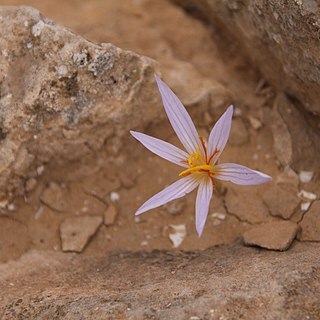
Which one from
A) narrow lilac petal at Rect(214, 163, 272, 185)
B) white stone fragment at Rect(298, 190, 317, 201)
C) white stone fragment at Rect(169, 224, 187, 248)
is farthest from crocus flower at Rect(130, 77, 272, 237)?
white stone fragment at Rect(298, 190, 317, 201)

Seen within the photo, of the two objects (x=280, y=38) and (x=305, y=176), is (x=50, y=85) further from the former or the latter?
(x=305, y=176)

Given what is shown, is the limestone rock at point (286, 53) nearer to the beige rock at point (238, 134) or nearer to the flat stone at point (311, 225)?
the beige rock at point (238, 134)

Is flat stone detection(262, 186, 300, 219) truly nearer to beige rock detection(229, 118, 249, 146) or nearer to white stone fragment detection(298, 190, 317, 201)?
white stone fragment detection(298, 190, 317, 201)

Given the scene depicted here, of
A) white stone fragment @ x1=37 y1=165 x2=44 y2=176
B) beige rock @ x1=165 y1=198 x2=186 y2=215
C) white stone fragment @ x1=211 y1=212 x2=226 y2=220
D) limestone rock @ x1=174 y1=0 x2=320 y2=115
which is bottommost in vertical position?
white stone fragment @ x1=37 y1=165 x2=44 y2=176

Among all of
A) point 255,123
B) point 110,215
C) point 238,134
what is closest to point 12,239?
point 110,215

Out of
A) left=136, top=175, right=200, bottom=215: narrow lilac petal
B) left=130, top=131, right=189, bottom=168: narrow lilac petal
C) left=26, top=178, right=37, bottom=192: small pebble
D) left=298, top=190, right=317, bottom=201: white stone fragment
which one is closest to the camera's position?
left=136, top=175, right=200, bottom=215: narrow lilac petal

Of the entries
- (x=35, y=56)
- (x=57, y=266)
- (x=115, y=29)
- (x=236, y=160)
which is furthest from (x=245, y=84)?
(x=57, y=266)

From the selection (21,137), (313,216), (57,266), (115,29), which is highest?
(313,216)

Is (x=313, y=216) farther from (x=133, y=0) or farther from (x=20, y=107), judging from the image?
(x=133, y=0)
